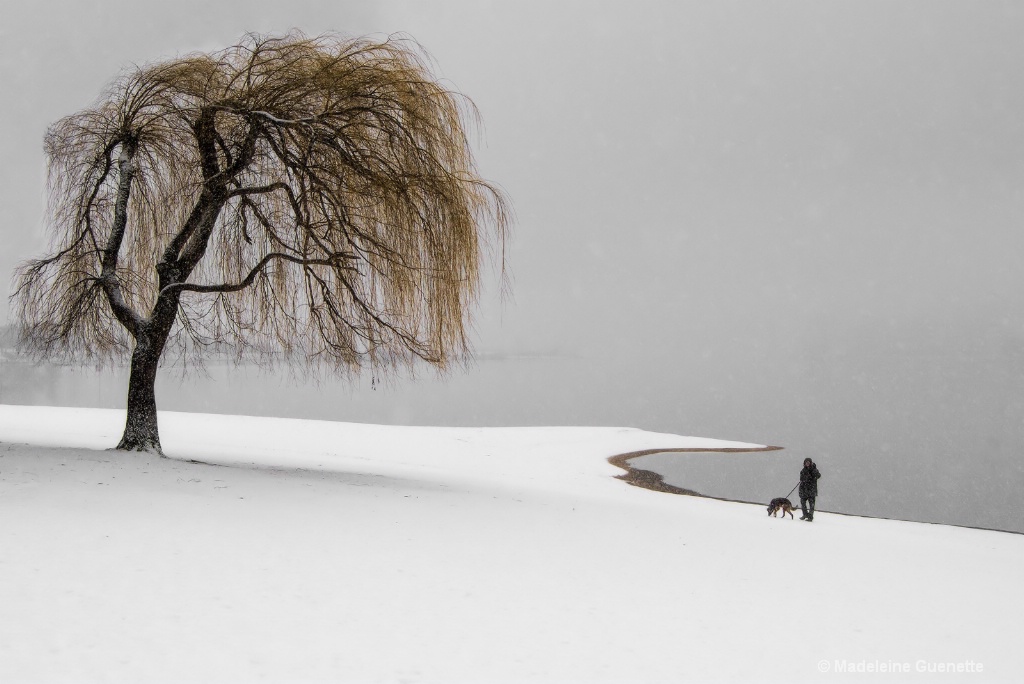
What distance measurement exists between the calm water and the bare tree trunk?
3.58 ft

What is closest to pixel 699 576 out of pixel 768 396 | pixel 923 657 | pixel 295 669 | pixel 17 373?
pixel 923 657

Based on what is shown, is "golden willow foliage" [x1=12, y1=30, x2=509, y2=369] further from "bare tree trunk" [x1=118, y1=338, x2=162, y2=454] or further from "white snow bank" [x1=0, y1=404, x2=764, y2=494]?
"white snow bank" [x1=0, y1=404, x2=764, y2=494]

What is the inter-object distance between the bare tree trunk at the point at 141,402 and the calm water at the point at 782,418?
109 cm

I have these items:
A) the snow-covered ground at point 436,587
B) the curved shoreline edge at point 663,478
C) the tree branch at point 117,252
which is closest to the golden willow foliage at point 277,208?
the tree branch at point 117,252

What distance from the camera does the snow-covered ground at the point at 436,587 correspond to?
4562 mm

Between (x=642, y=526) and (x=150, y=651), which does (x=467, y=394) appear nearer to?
(x=642, y=526)

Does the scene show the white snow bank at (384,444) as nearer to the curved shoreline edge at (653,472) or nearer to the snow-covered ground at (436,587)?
the curved shoreline edge at (653,472)

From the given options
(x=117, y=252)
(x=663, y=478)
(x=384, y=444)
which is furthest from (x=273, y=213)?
(x=663, y=478)

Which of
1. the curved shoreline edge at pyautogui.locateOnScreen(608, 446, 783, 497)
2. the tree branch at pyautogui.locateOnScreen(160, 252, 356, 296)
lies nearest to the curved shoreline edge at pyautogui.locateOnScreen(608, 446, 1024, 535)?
the curved shoreline edge at pyautogui.locateOnScreen(608, 446, 783, 497)

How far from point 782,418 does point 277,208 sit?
42.3m

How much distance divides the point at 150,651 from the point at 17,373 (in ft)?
322

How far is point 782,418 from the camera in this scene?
155 feet

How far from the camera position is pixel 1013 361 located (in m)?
120

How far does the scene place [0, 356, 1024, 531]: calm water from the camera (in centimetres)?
2112
